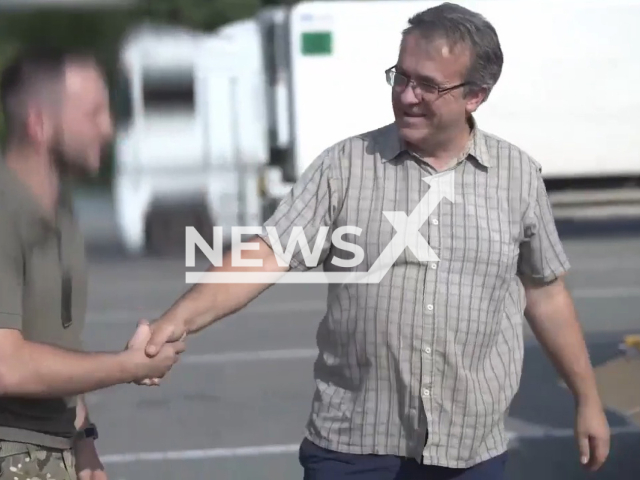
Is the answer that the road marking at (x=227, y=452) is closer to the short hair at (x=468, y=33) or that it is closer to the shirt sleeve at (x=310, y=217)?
the shirt sleeve at (x=310, y=217)

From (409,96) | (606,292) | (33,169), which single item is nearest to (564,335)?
(409,96)

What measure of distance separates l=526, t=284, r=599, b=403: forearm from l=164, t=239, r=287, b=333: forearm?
749 millimetres

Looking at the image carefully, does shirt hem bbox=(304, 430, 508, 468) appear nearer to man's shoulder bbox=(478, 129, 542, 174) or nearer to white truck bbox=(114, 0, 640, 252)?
man's shoulder bbox=(478, 129, 542, 174)

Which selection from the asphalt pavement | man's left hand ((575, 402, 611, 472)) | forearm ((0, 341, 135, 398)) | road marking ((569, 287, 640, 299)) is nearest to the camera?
forearm ((0, 341, 135, 398))

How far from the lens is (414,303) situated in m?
2.90

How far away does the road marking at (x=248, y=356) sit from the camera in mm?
7988

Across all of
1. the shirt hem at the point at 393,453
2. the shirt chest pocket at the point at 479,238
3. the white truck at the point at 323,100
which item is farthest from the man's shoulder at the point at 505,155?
the white truck at the point at 323,100

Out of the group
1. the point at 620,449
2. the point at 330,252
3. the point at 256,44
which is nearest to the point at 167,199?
the point at 256,44

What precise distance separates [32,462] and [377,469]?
912 mm

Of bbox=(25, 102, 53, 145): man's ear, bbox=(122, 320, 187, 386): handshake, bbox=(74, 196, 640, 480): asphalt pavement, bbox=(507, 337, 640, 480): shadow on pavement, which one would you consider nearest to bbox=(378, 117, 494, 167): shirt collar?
bbox=(122, 320, 187, 386): handshake

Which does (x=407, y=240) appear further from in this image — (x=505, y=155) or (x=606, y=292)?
(x=606, y=292)

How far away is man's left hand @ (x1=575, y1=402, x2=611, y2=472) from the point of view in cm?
319

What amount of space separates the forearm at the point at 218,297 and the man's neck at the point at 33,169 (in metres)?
0.56

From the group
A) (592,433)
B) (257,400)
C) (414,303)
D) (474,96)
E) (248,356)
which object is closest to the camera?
(414,303)
